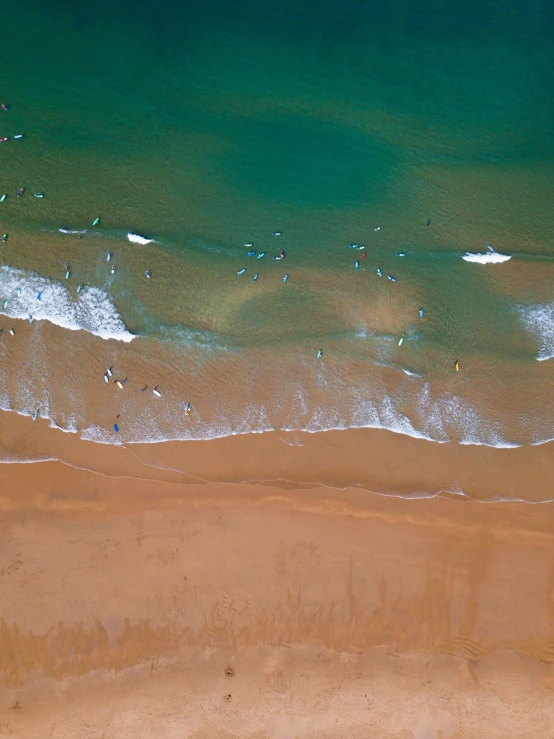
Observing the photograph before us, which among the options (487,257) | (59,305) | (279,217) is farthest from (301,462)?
(487,257)

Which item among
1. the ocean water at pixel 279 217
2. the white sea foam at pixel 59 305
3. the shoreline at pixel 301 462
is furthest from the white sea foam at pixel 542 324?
the white sea foam at pixel 59 305

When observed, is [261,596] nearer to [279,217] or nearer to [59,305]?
[59,305]

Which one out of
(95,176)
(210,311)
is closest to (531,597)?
(210,311)

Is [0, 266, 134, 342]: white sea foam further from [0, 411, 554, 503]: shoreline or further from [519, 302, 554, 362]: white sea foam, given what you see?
[519, 302, 554, 362]: white sea foam

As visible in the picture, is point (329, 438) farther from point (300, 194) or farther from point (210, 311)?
point (300, 194)

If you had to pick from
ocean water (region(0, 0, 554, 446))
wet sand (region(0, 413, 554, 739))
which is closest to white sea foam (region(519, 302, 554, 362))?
ocean water (region(0, 0, 554, 446))

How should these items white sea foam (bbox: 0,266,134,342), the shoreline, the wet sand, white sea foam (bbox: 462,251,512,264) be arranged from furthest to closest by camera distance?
white sea foam (bbox: 462,251,512,264) → white sea foam (bbox: 0,266,134,342) → the shoreline → the wet sand
